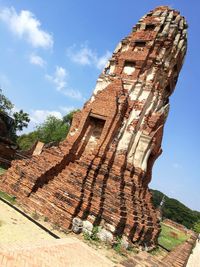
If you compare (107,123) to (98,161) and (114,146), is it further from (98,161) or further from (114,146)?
(98,161)

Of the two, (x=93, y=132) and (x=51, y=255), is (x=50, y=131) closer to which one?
(x=93, y=132)

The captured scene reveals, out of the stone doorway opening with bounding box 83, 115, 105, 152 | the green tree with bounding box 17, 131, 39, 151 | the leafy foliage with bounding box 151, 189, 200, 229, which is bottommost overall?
the leafy foliage with bounding box 151, 189, 200, 229

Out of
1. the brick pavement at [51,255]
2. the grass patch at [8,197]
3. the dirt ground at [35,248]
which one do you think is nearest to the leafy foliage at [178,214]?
the grass patch at [8,197]

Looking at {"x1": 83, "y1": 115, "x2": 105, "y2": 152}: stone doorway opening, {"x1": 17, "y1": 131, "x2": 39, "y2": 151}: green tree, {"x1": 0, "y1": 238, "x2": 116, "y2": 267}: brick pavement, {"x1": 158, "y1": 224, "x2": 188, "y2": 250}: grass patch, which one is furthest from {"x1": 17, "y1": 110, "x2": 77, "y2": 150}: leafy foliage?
{"x1": 0, "y1": 238, "x2": 116, "y2": 267}: brick pavement

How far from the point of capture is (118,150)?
994 centimetres

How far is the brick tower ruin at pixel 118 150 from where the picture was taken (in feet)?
27.0

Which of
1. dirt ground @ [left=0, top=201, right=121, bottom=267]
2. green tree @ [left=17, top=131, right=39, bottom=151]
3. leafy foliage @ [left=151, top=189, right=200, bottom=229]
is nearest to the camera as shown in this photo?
dirt ground @ [left=0, top=201, right=121, bottom=267]

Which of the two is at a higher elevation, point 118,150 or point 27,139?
point 118,150

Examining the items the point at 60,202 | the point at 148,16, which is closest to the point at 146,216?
the point at 60,202

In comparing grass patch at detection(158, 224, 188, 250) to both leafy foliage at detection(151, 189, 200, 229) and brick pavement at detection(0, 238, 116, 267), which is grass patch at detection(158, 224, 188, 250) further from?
leafy foliage at detection(151, 189, 200, 229)

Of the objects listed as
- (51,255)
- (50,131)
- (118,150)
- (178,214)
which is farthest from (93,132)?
(178,214)

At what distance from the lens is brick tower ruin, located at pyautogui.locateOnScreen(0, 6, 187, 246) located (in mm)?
8219

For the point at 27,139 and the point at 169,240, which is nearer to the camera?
the point at 169,240

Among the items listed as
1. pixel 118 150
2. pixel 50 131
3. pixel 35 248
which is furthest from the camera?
pixel 50 131
